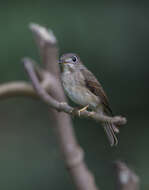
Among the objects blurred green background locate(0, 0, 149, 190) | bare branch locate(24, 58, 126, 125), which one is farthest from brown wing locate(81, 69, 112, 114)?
blurred green background locate(0, 0, 149, 190)

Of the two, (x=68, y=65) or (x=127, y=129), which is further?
(x=127, y=129)

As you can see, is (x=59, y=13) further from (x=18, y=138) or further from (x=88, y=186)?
(x=88, y=186)

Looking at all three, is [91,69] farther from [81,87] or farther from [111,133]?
[111,133]

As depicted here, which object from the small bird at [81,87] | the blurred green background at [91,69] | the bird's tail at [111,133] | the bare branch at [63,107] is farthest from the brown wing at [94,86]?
the blurred green background at [91,69]

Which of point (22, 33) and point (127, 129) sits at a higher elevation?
point (22, 33)

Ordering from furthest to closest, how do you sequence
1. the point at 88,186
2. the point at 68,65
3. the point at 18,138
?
the point at 18,138
the point at 68,65
the point at 88,186

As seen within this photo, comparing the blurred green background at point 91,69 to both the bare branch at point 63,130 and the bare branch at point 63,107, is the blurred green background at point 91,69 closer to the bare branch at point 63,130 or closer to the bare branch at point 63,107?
the bare branch at point 63,130

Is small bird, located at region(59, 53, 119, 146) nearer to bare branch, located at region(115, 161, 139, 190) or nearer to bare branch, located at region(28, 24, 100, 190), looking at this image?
bare branch, located at region(28, 24, 100, 190)

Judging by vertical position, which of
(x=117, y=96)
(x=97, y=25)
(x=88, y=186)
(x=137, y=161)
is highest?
(x=97, y=25)

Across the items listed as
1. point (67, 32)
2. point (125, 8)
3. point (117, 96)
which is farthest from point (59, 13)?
point (117, 96)
